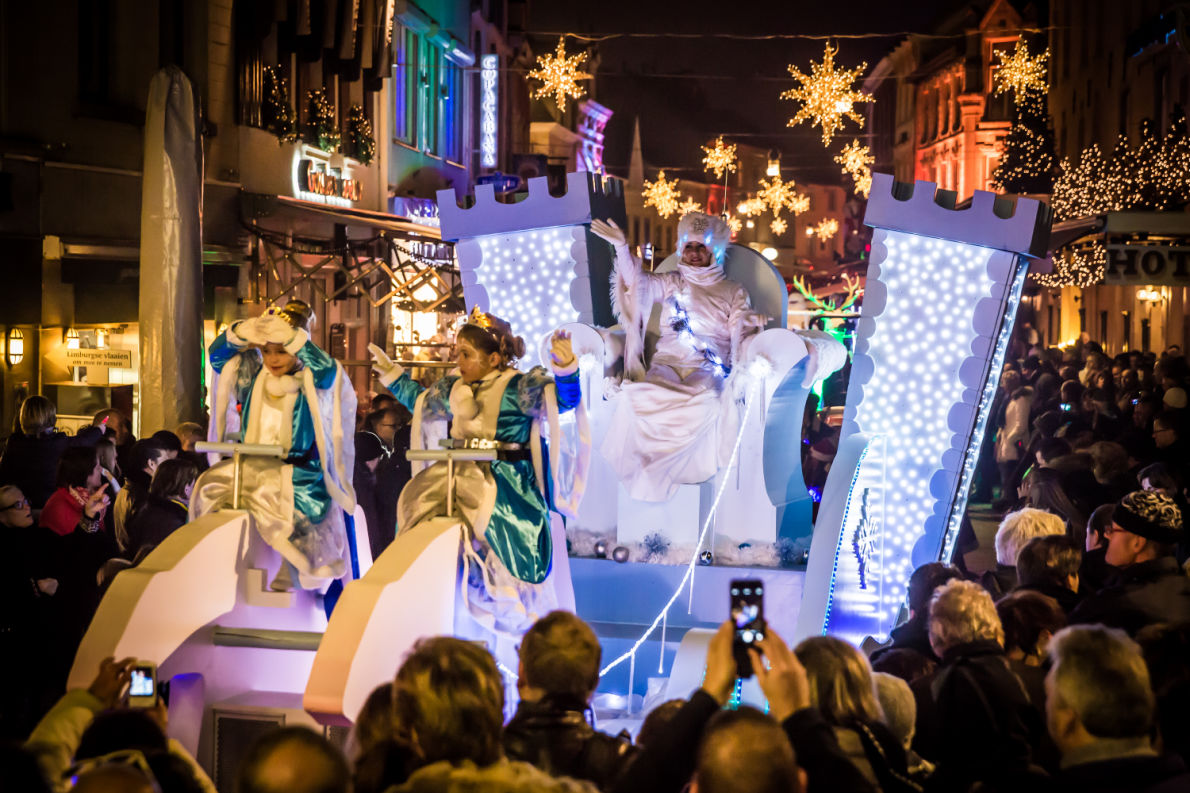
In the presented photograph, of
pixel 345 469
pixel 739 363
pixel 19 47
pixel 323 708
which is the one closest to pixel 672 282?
pixel 739 363

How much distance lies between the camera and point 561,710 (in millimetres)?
3162

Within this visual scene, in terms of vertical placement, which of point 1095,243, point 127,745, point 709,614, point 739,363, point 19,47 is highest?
point 19,47

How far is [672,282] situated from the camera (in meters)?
8.57

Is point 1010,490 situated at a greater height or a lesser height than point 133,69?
lesser

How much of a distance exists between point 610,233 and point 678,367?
3.05ft

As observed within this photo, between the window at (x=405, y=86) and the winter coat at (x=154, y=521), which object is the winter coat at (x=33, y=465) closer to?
the winter coat at (x=154, y=521)

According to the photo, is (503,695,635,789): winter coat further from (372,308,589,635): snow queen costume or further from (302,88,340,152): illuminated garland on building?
(302,88,340,152): illuminated garland on building

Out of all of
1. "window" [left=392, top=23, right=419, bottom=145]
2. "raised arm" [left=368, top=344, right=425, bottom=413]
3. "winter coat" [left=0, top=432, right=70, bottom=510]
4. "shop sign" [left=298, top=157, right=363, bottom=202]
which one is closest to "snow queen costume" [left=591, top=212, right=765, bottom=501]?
"raised arm" [left=368, top=344, right=425, bottom=413]

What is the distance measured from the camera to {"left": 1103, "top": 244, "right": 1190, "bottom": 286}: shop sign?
10.7 meters

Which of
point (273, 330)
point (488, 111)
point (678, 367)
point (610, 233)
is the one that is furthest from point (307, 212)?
point (488, 111)

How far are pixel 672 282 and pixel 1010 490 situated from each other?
18.5 ft

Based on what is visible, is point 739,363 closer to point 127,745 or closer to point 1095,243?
point 127,745

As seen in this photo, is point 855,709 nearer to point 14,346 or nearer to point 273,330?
point 273,330

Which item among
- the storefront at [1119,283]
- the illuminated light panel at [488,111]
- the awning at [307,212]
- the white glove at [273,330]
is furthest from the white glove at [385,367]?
the illuminated light panel at [488,111]
